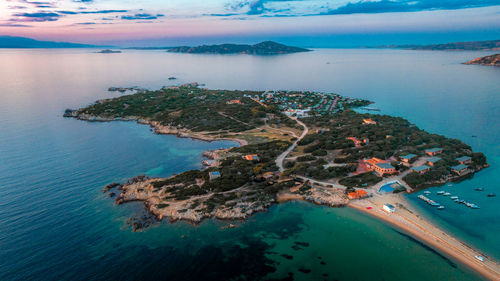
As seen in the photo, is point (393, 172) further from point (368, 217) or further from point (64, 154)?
point (64, 154)

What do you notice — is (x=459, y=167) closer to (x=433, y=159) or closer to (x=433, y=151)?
(x=433, y=159)

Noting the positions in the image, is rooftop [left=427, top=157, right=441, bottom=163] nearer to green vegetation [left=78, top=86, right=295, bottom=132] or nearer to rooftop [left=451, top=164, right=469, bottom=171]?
rooftop [left=451, top=164, right=469, bottom=171]

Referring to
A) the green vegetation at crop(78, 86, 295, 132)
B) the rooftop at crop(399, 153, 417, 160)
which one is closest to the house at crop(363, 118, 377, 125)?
the green vegetation at crop(78, 86, 295, 132)

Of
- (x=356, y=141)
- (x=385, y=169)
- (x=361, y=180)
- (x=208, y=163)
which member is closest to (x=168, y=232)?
(x=208, y=163)

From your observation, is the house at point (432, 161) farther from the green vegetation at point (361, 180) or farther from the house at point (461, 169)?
the green vegetation at point (361, 180)

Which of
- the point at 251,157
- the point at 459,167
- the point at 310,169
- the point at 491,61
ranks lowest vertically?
the point at 310,169

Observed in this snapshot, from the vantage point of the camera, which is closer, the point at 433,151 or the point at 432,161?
the point at 432,161
